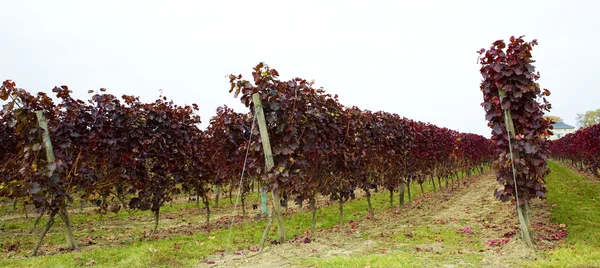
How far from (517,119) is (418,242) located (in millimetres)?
2712

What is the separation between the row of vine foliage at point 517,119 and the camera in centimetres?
590

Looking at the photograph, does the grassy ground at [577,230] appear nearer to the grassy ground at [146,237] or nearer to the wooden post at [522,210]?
the wooden post at [522,210]

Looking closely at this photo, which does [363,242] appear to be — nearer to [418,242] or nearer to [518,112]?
[418,242]

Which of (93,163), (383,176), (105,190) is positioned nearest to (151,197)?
(105,190)

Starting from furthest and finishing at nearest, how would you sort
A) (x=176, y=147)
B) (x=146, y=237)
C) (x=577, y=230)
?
(x=176, y=147), (x=146, y=237), (x=577, y=230)

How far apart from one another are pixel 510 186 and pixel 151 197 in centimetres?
757

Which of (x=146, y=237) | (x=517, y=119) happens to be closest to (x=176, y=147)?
(x=146, y=237)

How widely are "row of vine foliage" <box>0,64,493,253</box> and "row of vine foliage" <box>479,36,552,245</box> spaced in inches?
122

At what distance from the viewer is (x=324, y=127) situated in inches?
305

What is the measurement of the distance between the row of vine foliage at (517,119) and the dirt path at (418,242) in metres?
0.87

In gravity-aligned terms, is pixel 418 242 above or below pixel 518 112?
below

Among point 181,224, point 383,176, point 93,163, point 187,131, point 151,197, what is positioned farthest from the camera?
point 383,176

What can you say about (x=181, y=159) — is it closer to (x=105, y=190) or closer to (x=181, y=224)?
(x=105, y=190)

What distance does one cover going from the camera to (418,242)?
637 cm
